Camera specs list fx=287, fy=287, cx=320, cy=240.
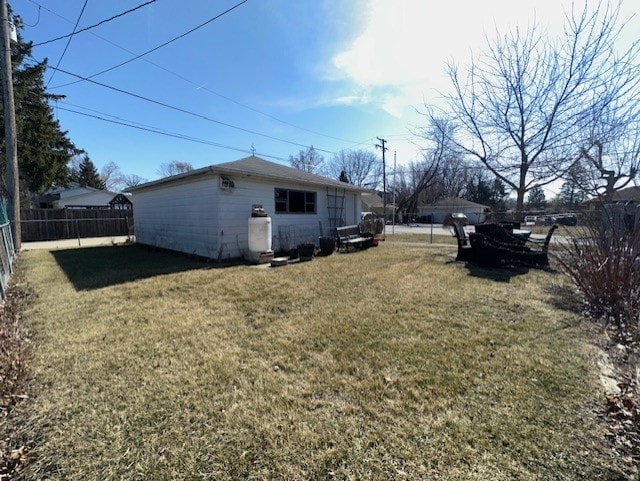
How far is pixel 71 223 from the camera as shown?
1739cm

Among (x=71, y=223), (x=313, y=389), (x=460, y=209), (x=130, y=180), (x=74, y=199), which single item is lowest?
(x=313, y=389)

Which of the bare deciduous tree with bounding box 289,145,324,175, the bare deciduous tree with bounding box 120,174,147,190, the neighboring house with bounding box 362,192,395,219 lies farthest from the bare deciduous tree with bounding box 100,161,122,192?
the neighboring house with bounding box 362,192,395,219

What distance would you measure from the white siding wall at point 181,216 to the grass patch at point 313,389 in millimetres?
3923

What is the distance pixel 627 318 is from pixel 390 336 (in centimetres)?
293

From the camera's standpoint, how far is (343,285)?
5609 mm

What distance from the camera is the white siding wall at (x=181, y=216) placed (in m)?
8.37

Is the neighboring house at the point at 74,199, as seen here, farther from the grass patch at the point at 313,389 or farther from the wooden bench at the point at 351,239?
the grass patch at the point at 313,389

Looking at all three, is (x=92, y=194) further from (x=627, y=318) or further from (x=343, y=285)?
(x=627, y=318)

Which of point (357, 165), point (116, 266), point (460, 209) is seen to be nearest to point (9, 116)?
point (116, 266)

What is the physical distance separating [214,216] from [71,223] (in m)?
15.2

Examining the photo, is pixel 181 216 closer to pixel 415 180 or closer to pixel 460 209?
pixel 460 209

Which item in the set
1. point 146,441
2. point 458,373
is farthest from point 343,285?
point 146,441

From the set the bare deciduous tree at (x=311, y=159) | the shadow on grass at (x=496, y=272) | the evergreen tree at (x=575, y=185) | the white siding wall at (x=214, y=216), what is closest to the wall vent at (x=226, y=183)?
the white siding wall at (x=214, y=216)

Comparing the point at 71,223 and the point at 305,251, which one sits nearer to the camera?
the point at 305,251
